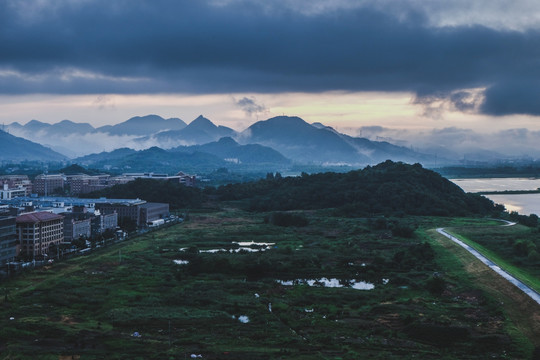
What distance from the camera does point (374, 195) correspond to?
88.0 metres

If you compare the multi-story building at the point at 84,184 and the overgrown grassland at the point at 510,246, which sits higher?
the multi-story building at the point at 84,184

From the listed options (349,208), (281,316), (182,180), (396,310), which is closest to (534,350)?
(396,310)

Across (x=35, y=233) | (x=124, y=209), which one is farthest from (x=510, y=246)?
(x=124, y=209)

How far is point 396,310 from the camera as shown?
3050 centimetres

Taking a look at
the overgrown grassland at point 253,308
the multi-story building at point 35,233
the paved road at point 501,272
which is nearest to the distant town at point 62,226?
the multi-story building at point 35,233

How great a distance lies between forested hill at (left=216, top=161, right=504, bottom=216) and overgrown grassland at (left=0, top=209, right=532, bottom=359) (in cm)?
3208

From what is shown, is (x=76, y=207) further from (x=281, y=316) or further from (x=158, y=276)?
(x=281, y=316)

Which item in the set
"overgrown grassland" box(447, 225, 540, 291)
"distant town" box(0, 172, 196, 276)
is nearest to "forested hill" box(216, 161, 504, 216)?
"overgrown grassland" box(447, 225, 540, 291)

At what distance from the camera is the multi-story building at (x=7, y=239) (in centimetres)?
4112

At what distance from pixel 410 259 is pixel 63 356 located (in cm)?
2785

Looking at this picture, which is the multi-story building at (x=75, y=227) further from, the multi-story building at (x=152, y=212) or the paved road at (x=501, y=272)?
the paved road at (x=501, y=272)

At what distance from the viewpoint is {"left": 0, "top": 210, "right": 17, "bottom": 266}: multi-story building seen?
41.1 meters

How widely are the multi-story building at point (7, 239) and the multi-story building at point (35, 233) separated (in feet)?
9.99

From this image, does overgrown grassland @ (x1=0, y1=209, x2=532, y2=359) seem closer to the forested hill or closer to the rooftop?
the rooftop
